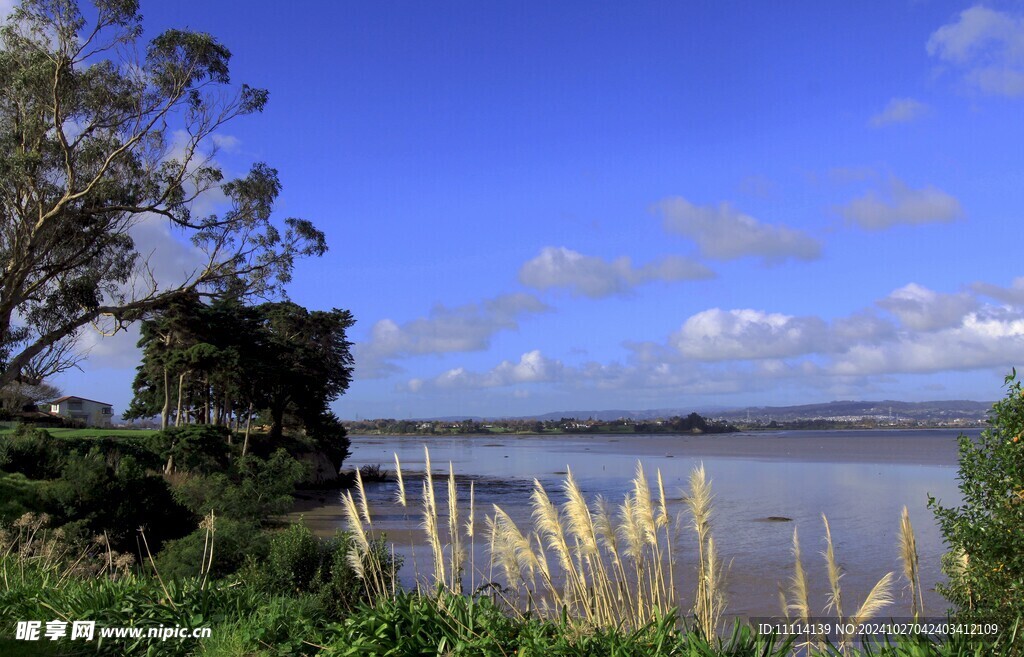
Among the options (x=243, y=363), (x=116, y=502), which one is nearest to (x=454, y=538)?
(x=116, y=502)

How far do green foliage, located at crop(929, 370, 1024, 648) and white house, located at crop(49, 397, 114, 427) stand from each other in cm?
5775

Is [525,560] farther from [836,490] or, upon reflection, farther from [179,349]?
[836,490]

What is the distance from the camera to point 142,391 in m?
36.0

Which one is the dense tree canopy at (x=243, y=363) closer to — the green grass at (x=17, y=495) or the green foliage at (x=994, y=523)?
the green grass at (x=17, y=495)

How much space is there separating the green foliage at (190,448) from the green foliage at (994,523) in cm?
2129

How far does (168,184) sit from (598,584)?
63.6 feet

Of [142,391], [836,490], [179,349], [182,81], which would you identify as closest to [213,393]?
[142,391]

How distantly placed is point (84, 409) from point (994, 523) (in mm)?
67869

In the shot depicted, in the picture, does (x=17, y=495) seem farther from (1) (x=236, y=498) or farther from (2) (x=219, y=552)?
(2) (x=219, y=552)

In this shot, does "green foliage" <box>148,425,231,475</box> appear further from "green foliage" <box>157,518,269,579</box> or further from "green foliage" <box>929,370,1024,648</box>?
"green foliage" <box>929,370,1024,648</box>

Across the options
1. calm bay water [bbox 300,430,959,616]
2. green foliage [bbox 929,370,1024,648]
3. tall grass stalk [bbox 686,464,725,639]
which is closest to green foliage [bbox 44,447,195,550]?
calm bay water [bbox 300,430,959,616]

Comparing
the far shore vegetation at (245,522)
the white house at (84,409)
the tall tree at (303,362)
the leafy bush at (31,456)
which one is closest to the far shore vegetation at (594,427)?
the white house at (84,409)

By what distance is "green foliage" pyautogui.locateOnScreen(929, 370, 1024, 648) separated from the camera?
357 cm

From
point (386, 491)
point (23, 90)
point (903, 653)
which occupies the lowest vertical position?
point (386, 491)
